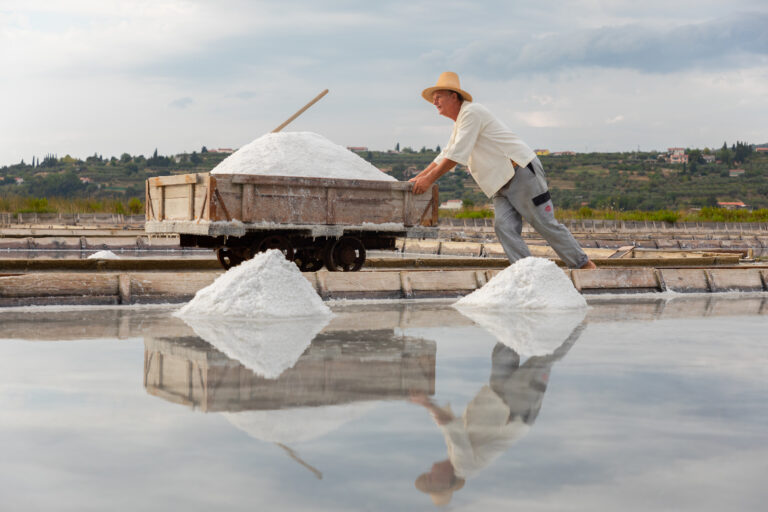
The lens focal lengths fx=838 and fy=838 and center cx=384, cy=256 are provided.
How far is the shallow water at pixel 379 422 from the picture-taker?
219 cm

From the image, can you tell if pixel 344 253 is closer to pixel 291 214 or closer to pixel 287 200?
pixel 291 214

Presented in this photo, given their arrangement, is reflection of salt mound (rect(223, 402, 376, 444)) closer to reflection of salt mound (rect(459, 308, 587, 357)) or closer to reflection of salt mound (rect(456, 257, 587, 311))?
reflection of salt mound (rect(459, 308, 587, 357))

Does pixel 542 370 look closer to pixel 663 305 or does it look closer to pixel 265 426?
pixel 265 426

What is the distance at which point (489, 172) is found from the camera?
8055 millimetres

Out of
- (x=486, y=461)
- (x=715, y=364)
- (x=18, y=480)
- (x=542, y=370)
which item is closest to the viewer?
(x=18, y=480)

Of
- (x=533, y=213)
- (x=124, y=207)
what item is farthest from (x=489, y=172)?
(x=124, y=207)

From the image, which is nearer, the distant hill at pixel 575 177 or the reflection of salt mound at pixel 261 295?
the reflection of salt mound at pixel 261 295

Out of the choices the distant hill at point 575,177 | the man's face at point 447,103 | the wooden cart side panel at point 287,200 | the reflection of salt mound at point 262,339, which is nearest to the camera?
the reflection of salt mound at point 262,339

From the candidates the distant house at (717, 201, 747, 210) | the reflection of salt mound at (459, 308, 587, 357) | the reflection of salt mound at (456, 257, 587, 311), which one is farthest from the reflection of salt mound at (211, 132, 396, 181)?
the distant house at (717, 201, 747, 210)

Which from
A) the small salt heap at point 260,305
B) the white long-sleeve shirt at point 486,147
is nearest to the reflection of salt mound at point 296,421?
the small salt heap at point 260,305

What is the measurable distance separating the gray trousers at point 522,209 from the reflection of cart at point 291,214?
148 cm

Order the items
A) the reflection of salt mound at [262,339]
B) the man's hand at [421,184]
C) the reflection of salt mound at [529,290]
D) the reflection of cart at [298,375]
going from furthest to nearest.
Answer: the man's hand at [421,184] → the reflection of salt mound at [529,290] → the reflection of salt mound at [262,339] → the reflection of cart at [298,375]

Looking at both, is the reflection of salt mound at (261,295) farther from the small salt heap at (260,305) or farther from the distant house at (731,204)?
the distant house at (731,204)

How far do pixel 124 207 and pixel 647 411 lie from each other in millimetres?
49542
